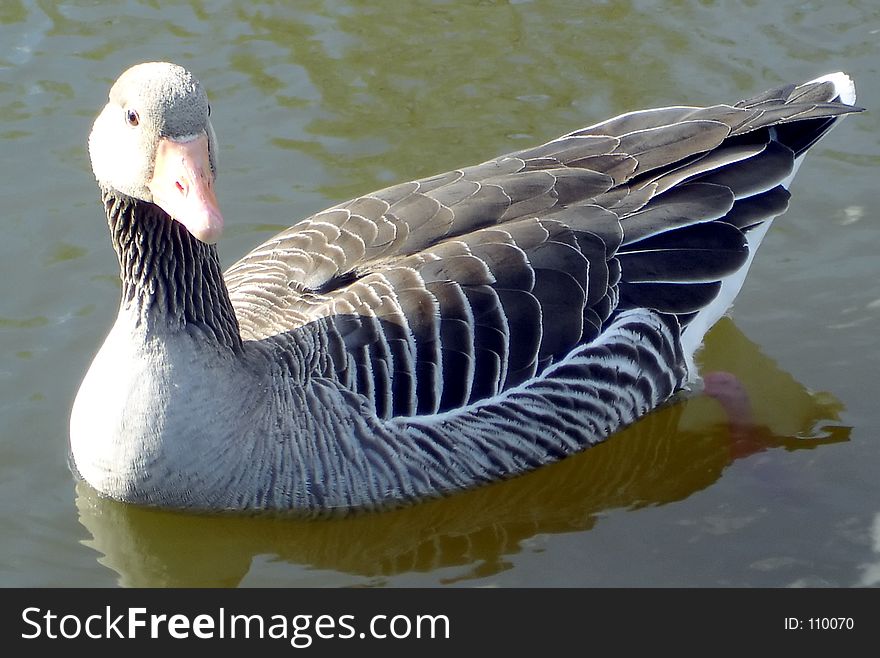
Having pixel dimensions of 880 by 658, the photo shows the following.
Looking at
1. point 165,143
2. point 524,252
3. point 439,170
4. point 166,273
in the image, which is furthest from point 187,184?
point 439,170

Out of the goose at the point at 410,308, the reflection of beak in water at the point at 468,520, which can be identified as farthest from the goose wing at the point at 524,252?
the reflection of beak in water at the point at 468,520

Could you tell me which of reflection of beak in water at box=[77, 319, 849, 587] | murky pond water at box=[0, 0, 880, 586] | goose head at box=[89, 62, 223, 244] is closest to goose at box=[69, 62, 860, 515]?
goose head at box=[89, 62, 223, 244]

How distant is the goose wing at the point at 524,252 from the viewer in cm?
695

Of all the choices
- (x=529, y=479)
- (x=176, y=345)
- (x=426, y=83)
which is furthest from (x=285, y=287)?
(x=426, y=83)

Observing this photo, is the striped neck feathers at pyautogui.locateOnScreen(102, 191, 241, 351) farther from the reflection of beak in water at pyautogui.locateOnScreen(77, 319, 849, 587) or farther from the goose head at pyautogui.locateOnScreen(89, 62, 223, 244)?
the reflection of beak in water at pyautogui.locateOnScreen(77, 319, 849, 587)

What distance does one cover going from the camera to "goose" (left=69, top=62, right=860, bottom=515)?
6.62m

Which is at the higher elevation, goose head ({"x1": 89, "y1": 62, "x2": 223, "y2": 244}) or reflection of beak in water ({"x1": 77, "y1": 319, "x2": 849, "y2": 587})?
goose head ({"x1": 89, "y1": 62, "x2": 223, "y2": 244})

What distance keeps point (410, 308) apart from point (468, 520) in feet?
4.40

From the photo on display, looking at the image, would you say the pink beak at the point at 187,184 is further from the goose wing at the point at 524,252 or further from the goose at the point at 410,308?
the goose wing at the point at 524,252

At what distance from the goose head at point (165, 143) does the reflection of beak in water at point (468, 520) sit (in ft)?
6.54

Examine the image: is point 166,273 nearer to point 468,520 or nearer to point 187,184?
point 187,184

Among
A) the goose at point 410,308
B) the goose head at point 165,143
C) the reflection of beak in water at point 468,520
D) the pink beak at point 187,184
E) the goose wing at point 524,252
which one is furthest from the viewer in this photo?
the reflection of beak in water at point 468,520
